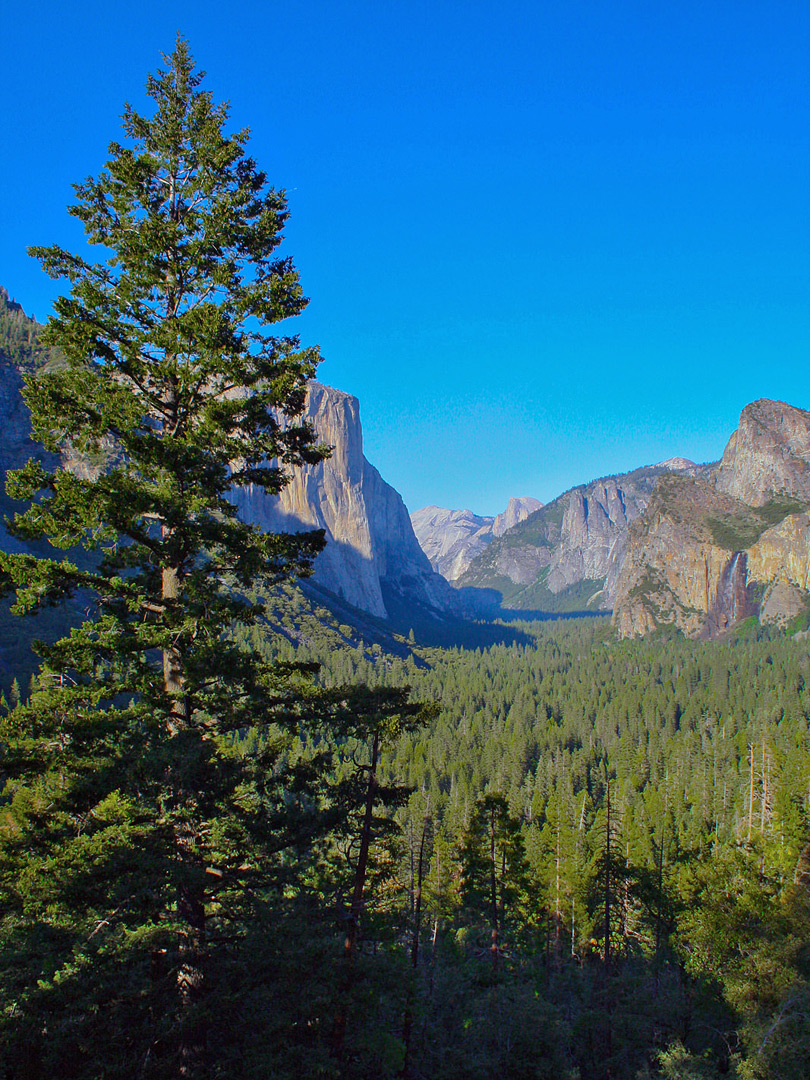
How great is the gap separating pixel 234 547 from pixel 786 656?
168034mm

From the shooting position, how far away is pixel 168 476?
862 centimetres

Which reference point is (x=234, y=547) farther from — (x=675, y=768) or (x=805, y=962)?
(x=675, y=768)

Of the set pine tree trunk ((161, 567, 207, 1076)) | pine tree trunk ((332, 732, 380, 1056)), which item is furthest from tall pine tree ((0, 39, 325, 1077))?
pine tree trunk ((332, 732, 380, 1056))

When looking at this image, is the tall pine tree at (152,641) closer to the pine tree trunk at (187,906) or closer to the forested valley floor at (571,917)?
the pine tree trunk at (187,906)

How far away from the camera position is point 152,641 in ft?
27.5

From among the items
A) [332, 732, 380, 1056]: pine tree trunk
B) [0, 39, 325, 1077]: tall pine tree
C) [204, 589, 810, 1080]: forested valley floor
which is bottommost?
[204, 589, 810, 1080]: forested valley floor

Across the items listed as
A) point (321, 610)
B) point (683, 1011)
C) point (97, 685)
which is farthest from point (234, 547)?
point (321, 610)

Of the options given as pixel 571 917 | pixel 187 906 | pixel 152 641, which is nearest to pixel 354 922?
pixel 187 906

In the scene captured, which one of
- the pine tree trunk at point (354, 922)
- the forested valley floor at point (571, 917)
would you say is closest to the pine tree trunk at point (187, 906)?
the forested valley floor at point (571, 917)

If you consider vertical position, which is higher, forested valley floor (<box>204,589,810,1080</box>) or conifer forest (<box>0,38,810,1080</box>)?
conifer forest (<box>0,38,810,1080</box>)

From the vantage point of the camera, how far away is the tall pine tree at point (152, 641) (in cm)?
758

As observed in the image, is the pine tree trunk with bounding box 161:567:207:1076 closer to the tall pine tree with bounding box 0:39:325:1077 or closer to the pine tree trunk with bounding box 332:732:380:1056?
the tall pine tree with bounding box 0:39:325:1077

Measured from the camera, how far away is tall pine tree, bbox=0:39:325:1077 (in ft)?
24.9

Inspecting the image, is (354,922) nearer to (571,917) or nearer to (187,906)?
(187,906)
